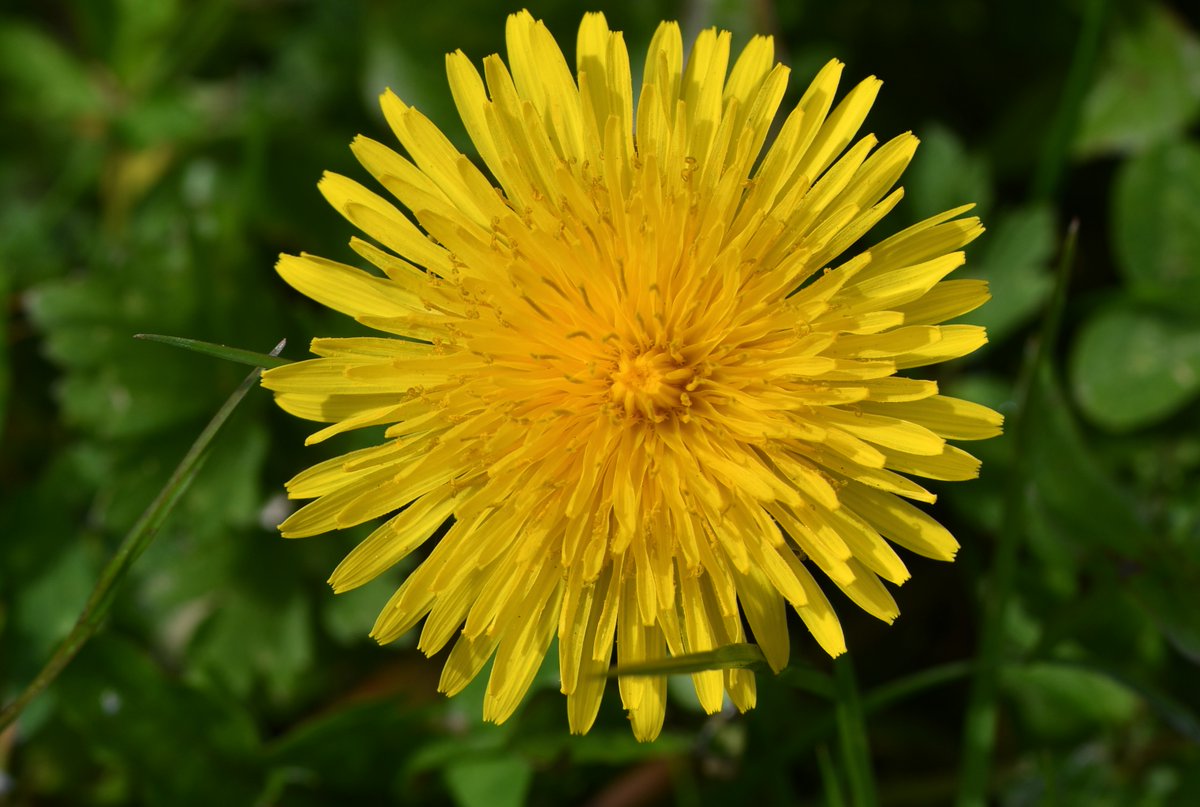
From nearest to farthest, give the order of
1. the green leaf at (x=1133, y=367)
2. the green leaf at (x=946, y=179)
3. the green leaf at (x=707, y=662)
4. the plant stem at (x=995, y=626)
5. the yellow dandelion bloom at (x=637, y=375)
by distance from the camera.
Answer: the green leaf at (x=707, y=662) → the yellow dandelion bloom at (x=637, y=375) → the plant stem at (x=995, y=626) → the green leaf at (x=1133, y=367) → the green leaf at (x=946, y=179)

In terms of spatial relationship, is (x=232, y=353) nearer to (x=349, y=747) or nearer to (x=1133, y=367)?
(x=349, y=747)

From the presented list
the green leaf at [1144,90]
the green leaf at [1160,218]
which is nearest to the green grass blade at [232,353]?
the green leaf at [1160,218]

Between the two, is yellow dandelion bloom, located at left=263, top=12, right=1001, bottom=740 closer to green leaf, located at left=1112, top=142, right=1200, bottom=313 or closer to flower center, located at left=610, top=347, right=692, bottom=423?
flower center, located at left=610, top=347, right=692, bottom=423

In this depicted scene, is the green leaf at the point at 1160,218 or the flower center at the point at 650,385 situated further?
the green leaf at the point at 1160,218

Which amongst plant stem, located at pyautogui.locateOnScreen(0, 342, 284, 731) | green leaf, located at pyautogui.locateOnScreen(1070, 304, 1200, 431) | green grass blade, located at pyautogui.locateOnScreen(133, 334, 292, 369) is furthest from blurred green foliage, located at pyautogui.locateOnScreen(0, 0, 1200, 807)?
green grass blade, located at pyautogui.locateOnScreen(133, 334, 292, 369)

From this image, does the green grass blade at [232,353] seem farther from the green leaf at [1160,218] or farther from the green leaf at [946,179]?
the green leaf at [1160,218]

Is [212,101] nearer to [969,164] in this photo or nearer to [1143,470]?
[969,164]
